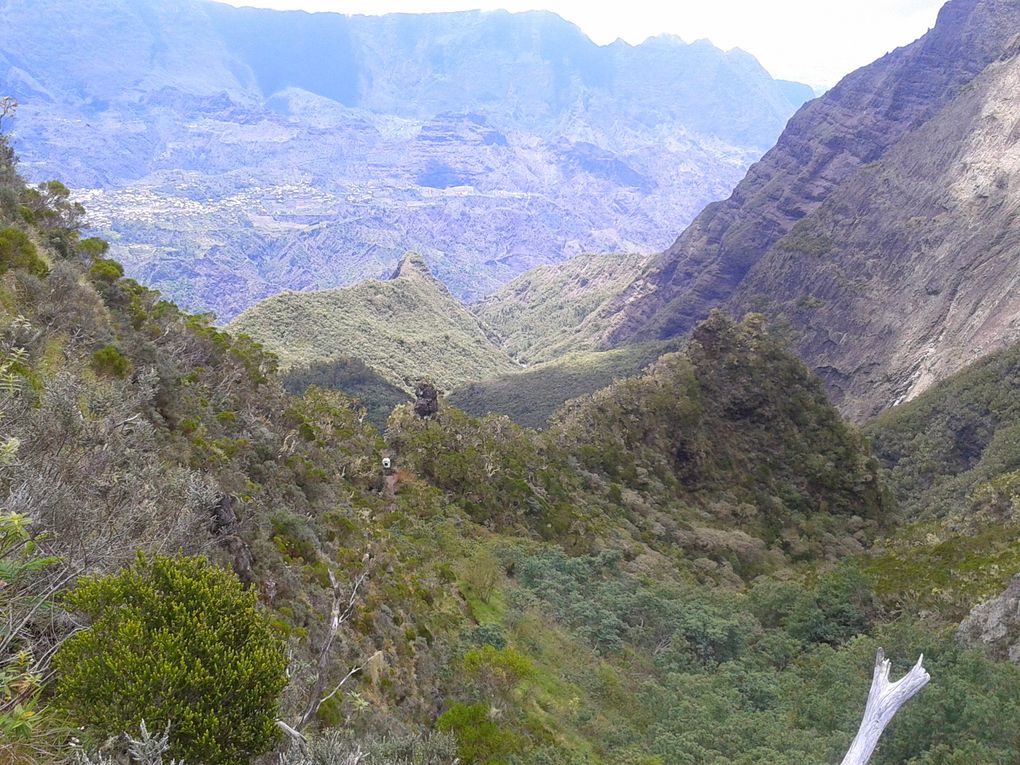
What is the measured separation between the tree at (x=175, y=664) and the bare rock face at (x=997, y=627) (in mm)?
19318

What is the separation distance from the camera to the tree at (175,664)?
583cm

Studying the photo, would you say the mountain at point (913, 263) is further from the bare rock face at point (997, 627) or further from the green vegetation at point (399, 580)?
the bare rock face at point (997, 627)

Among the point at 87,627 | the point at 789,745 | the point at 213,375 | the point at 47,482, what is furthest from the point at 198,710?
the point at 213,375

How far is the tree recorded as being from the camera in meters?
5.83

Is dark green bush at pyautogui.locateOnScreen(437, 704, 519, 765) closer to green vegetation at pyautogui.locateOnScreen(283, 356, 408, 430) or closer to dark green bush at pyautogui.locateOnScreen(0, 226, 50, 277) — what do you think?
dark green bush at pyautogui.locateOnScreen(0, 226, 50, 277)

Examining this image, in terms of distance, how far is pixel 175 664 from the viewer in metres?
6.00

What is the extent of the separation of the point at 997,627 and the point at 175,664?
848 inches

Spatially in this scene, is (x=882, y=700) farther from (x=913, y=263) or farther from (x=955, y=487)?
(x=913, y=263)

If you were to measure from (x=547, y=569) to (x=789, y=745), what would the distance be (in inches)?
553

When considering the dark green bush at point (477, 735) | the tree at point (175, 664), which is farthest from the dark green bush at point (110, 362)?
the dark green bush at point (477, 735)

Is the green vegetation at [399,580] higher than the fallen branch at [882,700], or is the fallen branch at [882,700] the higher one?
the fallen branch at [882,700]

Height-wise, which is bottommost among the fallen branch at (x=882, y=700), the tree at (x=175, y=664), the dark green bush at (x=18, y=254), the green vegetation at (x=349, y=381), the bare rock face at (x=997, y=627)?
the green vegetation at (x=349, y=381)

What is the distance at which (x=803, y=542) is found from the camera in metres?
44.5

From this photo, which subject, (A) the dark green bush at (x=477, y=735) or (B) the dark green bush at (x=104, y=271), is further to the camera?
(B) the dark green bush at (x=104, y=271)
